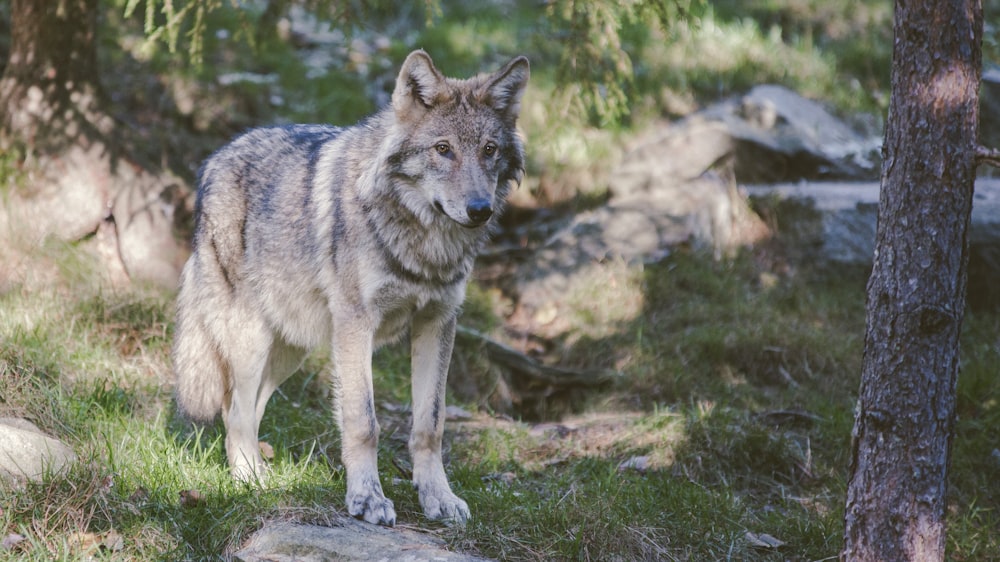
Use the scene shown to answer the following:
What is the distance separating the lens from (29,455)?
12.9 feet

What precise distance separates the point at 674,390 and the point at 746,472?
1.03 metres

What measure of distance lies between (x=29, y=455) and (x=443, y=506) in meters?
1.79

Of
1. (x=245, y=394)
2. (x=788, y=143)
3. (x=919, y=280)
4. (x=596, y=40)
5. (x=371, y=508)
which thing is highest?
(x=596, y=40)

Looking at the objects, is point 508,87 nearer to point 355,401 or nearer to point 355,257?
point 355,257

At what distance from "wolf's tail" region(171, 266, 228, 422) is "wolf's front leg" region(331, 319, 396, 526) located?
35.2 inches

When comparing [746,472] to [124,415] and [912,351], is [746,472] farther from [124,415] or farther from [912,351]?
[124,415]

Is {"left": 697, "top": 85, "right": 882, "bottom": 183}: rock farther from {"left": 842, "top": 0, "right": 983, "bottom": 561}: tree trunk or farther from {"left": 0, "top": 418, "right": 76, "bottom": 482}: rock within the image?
{"left": 0, "top": 418, "right": 76, "bottom": 482}: rock

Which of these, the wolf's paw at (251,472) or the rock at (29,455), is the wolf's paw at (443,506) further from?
the rock at (29,455)

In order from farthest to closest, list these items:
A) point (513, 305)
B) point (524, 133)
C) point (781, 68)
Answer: point (781, 68)
point (524, 133)
point (513, 305)

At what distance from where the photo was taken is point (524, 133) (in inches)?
336

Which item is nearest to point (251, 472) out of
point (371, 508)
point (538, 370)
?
point (371, 508)

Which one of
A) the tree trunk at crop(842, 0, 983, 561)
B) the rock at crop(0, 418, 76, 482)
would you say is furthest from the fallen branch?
the rock at crop(0, 418, 76, 482)

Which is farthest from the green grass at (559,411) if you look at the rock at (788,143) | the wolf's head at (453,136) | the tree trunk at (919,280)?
the wolf's head at (453,136)

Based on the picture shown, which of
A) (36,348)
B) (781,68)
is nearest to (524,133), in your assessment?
(781,68)
